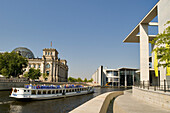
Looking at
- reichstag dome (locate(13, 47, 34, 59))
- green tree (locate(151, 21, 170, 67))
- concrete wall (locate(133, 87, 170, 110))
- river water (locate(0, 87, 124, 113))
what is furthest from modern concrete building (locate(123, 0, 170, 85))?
reichstag dome (locate(13, 47, 34, 59))

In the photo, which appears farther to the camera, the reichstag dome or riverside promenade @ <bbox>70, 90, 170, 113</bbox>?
the reichstag dome

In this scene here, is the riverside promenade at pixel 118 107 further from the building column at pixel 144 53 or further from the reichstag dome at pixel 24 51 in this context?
the reichstag dome at pixel 24 51

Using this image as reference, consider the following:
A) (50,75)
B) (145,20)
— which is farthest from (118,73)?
(145,20)

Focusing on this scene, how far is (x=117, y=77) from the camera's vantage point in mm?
119750

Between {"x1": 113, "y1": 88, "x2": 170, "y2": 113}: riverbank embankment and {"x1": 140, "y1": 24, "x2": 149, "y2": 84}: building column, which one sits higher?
{"x1": 140, "y1": 24, "x2": 149, "y2": 84}: building column

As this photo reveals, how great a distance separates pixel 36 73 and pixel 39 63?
31.2 meters

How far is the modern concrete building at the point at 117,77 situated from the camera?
115750 mm

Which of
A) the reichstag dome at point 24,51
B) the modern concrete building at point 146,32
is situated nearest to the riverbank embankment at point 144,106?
the modern concrete building at point 146,32

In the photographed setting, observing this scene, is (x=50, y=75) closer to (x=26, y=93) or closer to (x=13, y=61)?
(x=13, y=61)

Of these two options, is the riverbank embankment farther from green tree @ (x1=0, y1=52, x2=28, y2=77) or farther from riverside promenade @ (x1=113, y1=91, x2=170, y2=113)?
green tree @ (x1=0, y1=52, x2=28, y2=77)

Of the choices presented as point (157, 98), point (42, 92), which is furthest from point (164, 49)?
point (42, 92)

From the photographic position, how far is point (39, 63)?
12862 centimetres

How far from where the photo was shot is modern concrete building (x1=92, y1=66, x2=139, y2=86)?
116 m

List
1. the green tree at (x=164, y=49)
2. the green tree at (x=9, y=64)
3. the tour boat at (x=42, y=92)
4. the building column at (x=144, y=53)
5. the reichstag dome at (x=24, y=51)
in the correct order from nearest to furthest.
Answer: the green tree at (x=164, y=49) → the tour boat at (x=42, y=92) → the building column at (x=144, y=53) → the green tree at (x=9, y=64) → the reichstag dome at (x=24, y=51)
